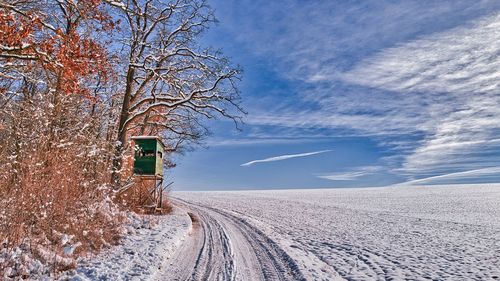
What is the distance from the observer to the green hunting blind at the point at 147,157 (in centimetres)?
1625

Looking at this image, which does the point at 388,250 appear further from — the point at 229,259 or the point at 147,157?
the point at 147,157

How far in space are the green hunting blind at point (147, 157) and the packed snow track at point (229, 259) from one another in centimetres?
598

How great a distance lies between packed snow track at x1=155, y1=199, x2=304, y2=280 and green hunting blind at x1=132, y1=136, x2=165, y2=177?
5.98 m

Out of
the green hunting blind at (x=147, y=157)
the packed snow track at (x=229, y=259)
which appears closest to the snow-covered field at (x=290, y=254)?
the packed snow track at (x=229, y=259)

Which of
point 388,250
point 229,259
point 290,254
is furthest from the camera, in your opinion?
point 388,250

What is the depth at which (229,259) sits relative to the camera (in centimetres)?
738

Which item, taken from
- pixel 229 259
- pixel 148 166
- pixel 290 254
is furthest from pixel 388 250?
pixel 148 166

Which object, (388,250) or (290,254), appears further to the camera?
(388,250)

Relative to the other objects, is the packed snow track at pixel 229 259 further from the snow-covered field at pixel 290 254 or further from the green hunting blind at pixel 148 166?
the green hunting blind at pixel 148 166

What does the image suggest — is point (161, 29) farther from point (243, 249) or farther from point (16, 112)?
point (243, 249)

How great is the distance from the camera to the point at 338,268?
6930 mm

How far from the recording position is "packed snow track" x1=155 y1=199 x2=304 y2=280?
20.4ft

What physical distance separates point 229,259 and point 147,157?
10.1 m

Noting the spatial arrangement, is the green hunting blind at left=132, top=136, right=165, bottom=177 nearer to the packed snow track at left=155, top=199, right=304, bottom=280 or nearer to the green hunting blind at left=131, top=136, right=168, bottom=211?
the green hunting blind at left=131, top=136, right=168, bottom=211
